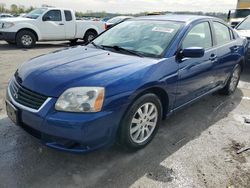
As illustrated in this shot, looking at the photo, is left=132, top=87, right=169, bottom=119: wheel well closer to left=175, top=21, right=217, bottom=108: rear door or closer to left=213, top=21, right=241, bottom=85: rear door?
left=175, top=21, right=217, bottom=108: rear door

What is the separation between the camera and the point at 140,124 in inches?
126

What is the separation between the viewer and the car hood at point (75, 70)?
2756mm

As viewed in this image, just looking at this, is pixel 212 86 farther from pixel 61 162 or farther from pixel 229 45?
pixel 61 162

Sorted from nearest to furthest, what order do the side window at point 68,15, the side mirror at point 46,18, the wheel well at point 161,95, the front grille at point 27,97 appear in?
the front grille at point 27,97 → the wheel well at point 161,95 → the side mirror at point 46,18 → the side window at point 68,15

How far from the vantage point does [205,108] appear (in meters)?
4.77

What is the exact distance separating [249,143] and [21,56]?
7486mm

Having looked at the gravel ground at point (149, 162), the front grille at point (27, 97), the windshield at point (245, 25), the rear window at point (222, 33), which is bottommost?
the gravel ground at point (149, 162)

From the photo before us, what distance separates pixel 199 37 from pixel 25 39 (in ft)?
28.3

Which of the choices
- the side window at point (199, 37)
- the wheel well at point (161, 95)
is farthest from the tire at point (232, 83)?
the wheel well at point (161, 95)

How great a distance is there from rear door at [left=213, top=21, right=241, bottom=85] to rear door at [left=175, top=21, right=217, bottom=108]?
191 mm

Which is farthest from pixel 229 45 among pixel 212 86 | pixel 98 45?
pixel 98 45

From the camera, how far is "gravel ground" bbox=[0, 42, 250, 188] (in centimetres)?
277

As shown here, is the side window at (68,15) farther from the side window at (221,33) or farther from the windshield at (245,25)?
the side window at (221,33)

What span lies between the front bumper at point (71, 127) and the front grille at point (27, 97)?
7cm
